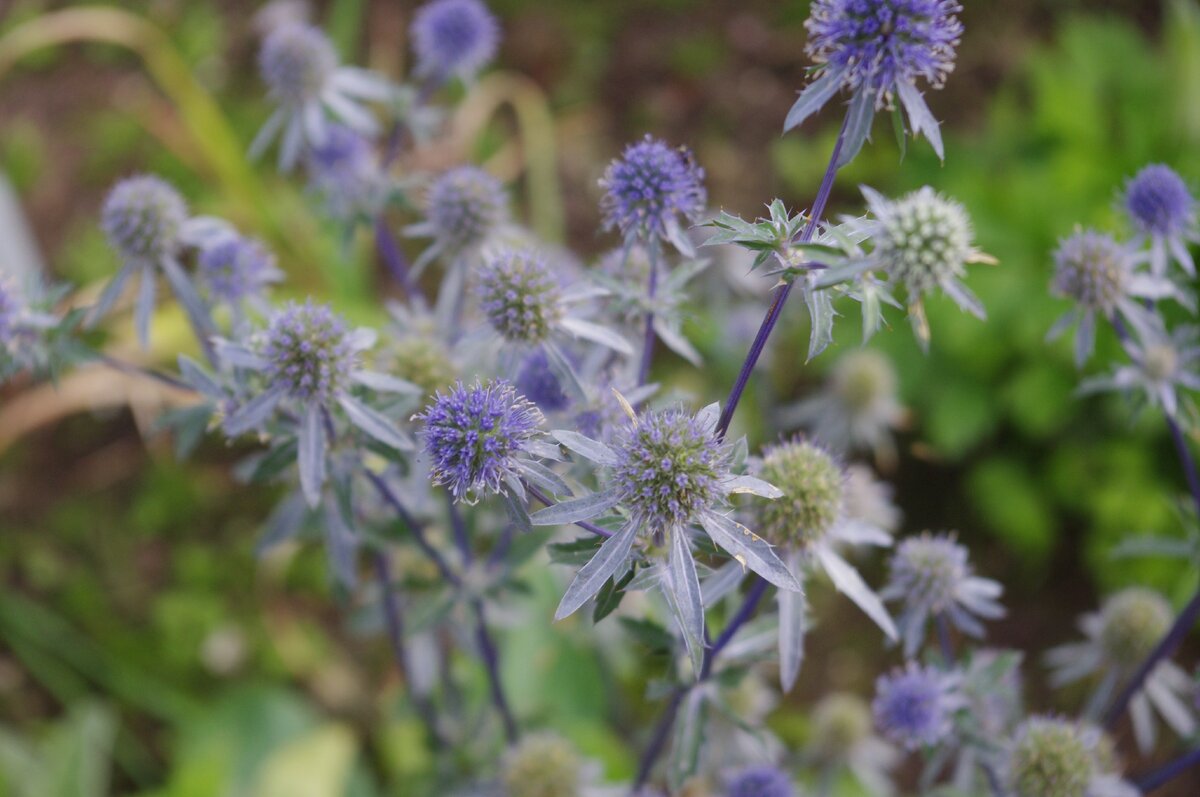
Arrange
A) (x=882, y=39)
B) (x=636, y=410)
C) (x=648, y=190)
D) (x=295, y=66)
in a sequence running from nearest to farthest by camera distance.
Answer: (x=882, y=39)
(x=648, y=190)
(x=636, y=410)
(x=295, y=66)

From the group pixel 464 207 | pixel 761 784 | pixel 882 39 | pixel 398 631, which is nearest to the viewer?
pixel 882 39

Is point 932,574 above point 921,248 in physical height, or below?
below

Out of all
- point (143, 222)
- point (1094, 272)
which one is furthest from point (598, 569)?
point (143, 222)

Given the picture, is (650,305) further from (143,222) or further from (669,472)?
(143,222)

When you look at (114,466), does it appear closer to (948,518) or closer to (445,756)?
(445,756)

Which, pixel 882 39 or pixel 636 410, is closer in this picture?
pixel 882 39

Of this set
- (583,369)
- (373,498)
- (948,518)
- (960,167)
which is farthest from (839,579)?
(960,167)
